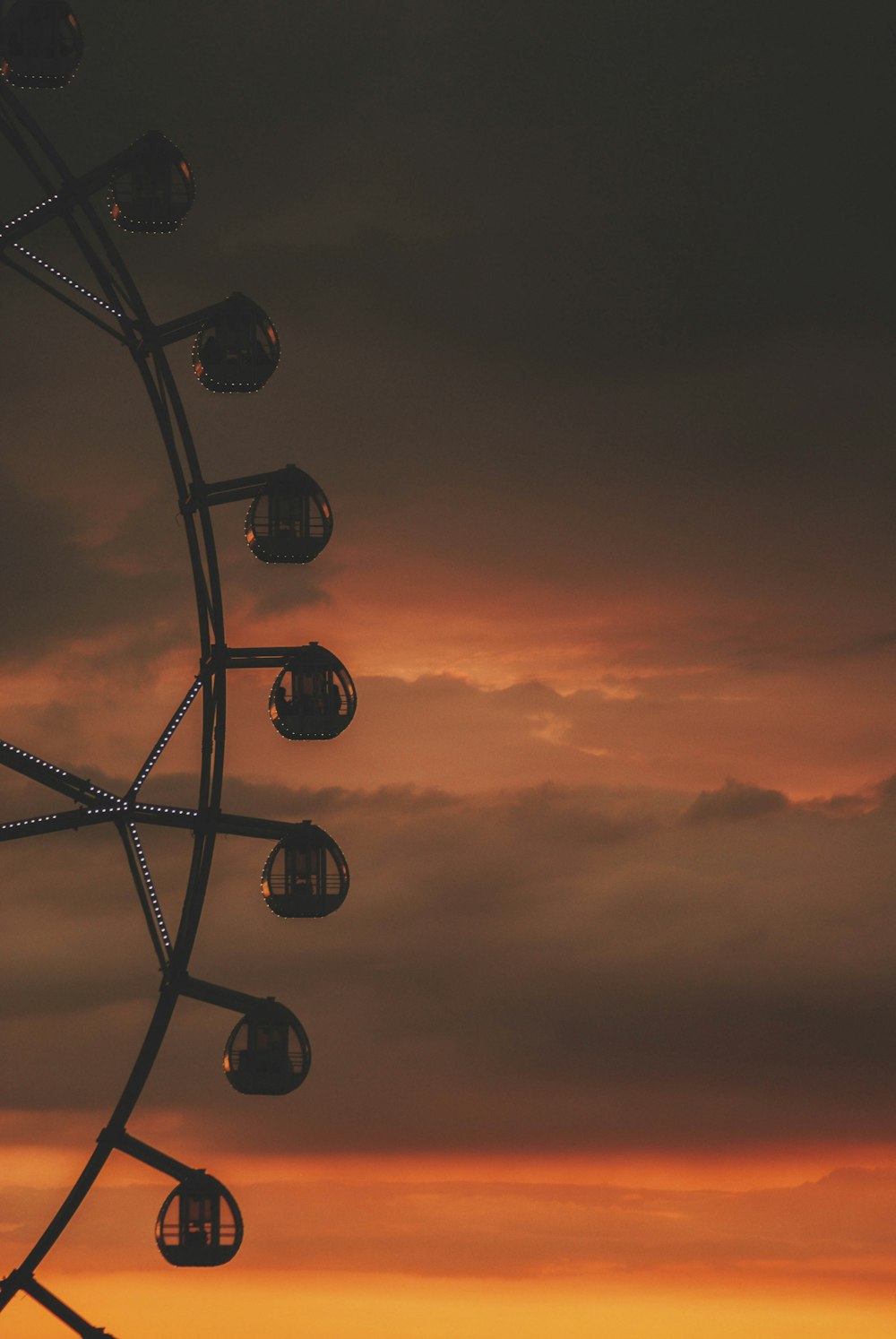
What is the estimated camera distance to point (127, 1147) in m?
36.2

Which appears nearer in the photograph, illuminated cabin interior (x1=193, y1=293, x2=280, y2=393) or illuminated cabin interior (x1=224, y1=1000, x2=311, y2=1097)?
illuminated cabin interior (x1=224, y1=1000, x2=311, y2=1097)

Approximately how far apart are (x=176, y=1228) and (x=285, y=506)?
1097 cm

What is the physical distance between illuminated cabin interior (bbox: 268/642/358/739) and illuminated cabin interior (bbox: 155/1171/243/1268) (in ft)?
22.3

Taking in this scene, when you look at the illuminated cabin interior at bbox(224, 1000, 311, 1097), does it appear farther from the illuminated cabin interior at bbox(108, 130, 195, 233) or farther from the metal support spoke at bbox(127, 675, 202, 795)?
the illuminated cabin interior at bbox(108, 130, 195, 233)

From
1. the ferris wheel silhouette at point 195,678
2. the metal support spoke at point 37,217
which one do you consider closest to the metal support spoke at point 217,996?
the ferris wheel silhouette at point 195,678

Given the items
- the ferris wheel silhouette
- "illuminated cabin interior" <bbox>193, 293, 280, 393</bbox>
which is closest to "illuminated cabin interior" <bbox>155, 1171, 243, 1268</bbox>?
the ferris wheel silhouette

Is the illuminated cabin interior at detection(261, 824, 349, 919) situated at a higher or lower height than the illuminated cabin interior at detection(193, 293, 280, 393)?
lower

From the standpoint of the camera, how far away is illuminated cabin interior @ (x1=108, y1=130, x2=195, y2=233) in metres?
37.8

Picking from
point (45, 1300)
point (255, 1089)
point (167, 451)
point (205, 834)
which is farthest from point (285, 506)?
Answer: point (45, 1300)

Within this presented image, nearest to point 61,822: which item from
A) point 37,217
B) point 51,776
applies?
point 51,776

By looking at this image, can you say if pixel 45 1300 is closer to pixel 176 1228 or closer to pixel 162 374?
pixel 176 1228

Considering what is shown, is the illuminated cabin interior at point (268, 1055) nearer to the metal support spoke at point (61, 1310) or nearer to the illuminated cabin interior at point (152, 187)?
the metal support spoke at point (61, 1310)

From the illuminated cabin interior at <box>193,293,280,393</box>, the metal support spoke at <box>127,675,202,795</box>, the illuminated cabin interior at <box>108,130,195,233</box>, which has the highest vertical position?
the illuminated cabin interior at <box>108,130,195,233</box>

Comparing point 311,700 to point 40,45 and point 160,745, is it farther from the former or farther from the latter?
point 40,45
